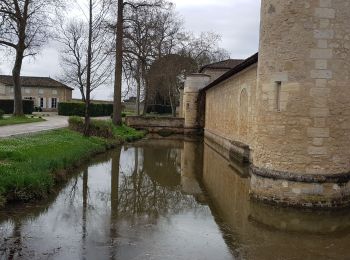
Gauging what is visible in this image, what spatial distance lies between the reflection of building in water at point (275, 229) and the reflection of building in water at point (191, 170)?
59 centimetres

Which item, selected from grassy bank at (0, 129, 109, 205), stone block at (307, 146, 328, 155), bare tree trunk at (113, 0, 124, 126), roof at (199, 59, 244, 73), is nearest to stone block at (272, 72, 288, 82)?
stone block at (307, 146, 328, 155)

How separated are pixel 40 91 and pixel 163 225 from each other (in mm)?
56067

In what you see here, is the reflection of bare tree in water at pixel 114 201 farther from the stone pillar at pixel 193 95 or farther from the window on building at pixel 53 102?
the window on building at pixel 53 102

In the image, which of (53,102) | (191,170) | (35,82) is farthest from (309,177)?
(35,82)

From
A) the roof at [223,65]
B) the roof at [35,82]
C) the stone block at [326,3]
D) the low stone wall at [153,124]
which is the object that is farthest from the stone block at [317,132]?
the roof at [35,82]

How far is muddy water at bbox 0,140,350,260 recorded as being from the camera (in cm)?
605

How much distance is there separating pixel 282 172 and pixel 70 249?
16.1ft

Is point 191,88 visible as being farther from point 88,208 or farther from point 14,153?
point 88,208

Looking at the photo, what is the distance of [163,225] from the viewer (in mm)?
7441

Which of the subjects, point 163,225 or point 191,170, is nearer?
point 163,225

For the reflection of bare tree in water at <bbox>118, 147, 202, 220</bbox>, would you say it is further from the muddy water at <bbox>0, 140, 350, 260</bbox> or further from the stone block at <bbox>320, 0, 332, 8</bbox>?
the stone block at <bbox>320, 0, 332, 8</bbox>

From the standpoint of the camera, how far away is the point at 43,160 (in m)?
10.7

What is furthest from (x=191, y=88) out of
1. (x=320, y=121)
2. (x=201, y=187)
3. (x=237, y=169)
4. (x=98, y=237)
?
(x=98, y=237)

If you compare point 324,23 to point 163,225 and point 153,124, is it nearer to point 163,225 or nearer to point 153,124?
point 163,225
